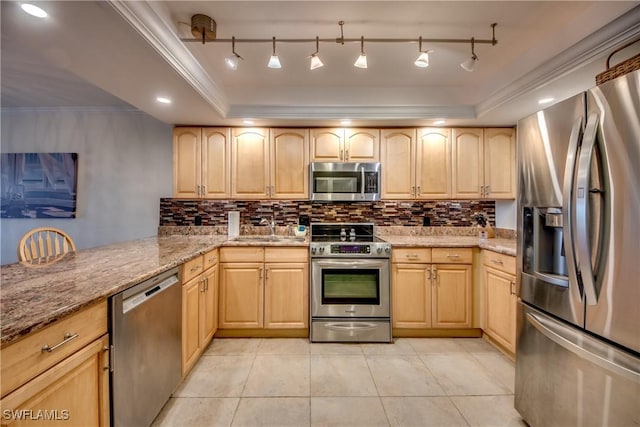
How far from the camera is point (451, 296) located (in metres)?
2.75

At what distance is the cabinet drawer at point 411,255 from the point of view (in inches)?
108

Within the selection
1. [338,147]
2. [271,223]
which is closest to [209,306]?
[271,223]

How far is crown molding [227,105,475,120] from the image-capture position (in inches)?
111

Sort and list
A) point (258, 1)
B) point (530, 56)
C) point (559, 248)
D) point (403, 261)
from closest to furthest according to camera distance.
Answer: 1. point (559, 248)
2. point (258, 1)
3. point (530, 56)
4. point (403, 261)

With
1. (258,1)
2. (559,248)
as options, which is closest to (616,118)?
(559,248)

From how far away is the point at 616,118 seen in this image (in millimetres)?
1078

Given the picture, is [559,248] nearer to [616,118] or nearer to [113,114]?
[616,118]

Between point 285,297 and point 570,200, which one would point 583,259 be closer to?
point 570,200

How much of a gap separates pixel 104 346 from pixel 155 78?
1731mm

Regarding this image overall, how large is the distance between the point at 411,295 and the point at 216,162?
8.24ft

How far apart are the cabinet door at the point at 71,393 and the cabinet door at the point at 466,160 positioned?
3.23 metres

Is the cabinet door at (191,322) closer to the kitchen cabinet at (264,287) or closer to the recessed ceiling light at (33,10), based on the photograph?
the kitchen cabinet at (264,287)

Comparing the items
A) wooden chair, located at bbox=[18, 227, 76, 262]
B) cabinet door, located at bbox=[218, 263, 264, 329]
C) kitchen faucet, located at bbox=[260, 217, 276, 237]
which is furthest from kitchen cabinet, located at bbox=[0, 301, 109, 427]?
kitchen faucet, located at bbox=[260, 217, 276, 237]

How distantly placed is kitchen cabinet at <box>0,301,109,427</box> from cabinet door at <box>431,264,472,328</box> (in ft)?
8.52
